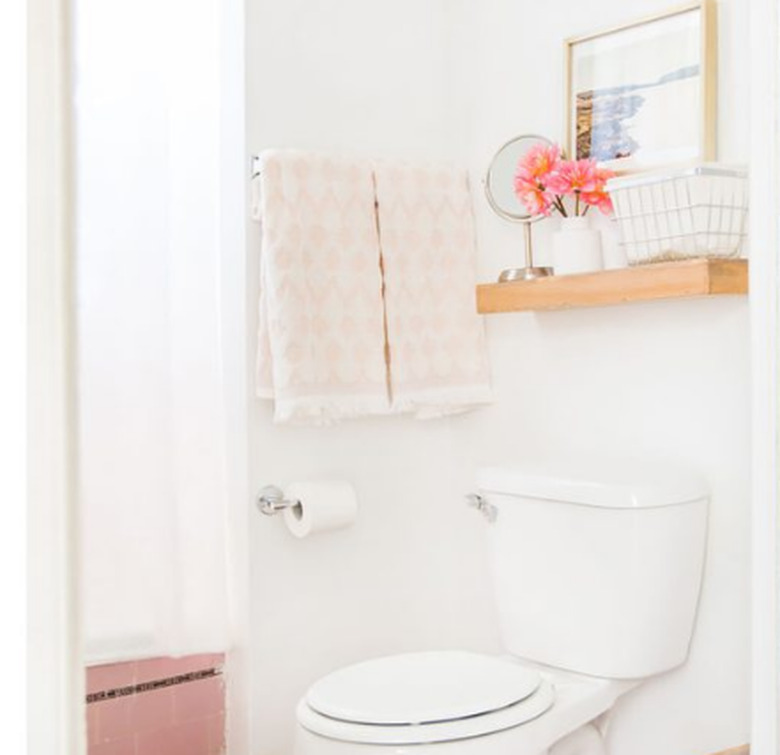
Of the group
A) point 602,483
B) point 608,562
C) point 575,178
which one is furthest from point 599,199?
point 608,562

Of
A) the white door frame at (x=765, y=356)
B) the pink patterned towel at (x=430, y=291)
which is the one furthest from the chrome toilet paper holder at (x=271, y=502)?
the white door frame at (x=765, y=356)

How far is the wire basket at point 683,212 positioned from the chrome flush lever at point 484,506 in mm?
433

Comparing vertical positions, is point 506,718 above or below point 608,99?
below

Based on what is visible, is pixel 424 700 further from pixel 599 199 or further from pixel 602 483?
pixel 599 199

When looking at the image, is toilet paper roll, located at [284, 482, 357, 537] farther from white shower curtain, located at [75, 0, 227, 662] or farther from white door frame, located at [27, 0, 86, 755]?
white door frame, located at [27, 0, 86, 755]

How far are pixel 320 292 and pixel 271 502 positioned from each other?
0.34 meters

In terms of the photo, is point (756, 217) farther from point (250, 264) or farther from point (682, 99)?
point (250, 264)

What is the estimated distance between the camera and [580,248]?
1.62 m

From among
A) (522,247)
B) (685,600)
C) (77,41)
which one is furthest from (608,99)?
(77,41)

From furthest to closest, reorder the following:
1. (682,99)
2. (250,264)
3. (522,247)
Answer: (522,247)
(250,264)
(682,99)

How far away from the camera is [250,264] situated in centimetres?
162

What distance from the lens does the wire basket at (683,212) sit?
142 centimetres

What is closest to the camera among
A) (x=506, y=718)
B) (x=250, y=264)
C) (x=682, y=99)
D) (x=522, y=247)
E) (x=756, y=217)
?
(x=756, y=217)

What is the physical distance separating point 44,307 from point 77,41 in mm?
147
